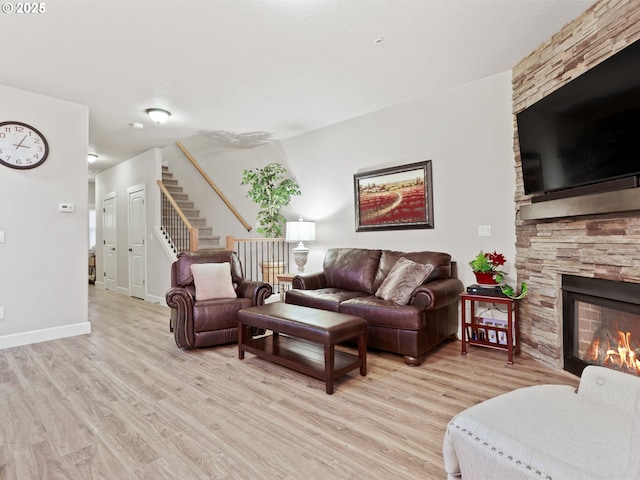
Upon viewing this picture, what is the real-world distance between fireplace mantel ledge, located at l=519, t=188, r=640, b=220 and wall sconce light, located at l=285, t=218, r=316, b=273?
2685 mm

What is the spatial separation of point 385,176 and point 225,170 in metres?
3.56

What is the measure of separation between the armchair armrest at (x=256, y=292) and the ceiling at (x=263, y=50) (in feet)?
6.87

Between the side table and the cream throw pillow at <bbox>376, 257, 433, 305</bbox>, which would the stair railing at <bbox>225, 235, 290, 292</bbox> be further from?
the side table

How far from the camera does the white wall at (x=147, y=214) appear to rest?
583 cm

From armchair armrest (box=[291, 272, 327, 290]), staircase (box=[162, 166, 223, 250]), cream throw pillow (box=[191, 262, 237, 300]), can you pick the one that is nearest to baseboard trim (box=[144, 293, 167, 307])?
staircase (box=[162, 166, 223, 250])

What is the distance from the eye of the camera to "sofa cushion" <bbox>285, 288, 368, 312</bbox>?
3.49 metres

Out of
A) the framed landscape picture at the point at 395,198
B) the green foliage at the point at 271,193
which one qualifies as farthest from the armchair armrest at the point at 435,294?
the green foliage at the point at 271,193

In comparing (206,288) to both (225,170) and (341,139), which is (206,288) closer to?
(341,139)

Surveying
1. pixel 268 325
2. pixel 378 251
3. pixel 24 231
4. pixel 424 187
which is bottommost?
pixel 268 325

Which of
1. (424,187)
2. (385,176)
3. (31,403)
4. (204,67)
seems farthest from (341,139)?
(31,403)

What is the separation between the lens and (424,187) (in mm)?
3996

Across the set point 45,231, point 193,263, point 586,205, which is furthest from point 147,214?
point 586,205

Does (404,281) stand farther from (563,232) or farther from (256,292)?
(256,292)

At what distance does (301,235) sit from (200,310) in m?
1.92
